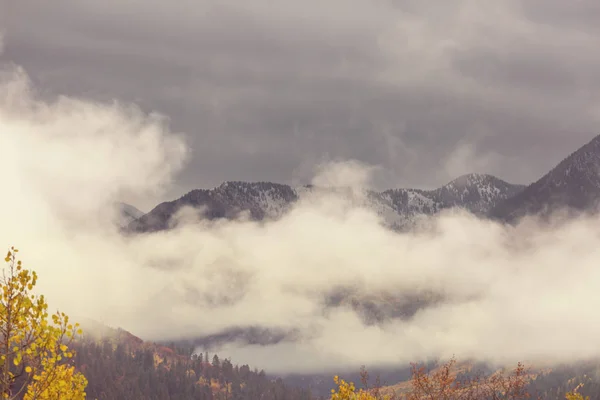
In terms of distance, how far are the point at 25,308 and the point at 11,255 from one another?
2.80 meters

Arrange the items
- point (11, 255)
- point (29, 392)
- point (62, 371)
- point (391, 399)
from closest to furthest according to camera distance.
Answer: point (11, 255), point (29, 392), point (62, 371), point (391, 399)

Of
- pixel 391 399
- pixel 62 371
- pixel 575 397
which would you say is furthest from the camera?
pixel 391 399

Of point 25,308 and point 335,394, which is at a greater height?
point 25,308

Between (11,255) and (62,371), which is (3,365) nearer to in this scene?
(11,255)

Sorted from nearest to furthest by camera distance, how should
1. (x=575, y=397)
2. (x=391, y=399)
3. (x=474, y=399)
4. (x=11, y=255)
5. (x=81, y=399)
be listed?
1. (x=11, y=255)
2. (x=81, y=399)
3. (x=575, y=397)
4. (x=474, y=399)
5. (x=391, y=399)

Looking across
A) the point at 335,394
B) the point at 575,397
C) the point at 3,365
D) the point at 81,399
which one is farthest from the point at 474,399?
the point at 3,365

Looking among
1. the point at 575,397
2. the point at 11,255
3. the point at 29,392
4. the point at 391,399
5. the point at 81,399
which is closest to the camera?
the point at 11,255

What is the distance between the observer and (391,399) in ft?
229

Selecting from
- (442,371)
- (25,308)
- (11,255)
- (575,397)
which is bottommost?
(575,397)

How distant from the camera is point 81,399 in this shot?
49188 mm

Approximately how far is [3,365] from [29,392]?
10.5m

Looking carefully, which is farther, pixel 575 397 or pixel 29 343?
pixel 575 397

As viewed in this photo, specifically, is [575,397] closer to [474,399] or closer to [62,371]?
[474,399]

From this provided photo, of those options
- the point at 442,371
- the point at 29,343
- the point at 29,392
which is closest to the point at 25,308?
the point at 29,343
